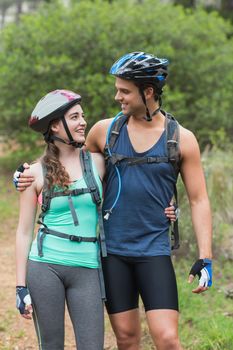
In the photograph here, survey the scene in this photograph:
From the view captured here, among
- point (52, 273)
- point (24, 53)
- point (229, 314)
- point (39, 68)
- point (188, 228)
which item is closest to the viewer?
point (52, 273)

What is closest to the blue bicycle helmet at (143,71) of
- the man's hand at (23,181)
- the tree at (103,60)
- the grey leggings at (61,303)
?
the man's hand at (23,181)

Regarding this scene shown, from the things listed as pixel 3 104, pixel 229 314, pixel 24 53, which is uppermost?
pixel 24 53

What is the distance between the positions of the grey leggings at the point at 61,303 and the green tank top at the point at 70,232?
45 mm

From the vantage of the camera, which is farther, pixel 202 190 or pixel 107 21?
pixel 107 21

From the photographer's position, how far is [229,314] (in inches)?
246

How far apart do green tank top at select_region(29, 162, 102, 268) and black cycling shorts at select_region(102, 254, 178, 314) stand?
0.65 ft

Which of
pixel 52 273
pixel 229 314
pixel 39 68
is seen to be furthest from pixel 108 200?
pixel 39 68

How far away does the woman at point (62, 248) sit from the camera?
153 inches

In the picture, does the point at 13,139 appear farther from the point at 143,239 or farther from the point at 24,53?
the point at 143,239

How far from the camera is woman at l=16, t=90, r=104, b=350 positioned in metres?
3.88

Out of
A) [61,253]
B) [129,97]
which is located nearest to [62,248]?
[61,253]

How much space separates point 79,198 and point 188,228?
3.90m

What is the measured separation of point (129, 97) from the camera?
4188mm

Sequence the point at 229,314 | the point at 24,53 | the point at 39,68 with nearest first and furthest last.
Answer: the point at 229,314
the point at 39,68
the point at 24,53
